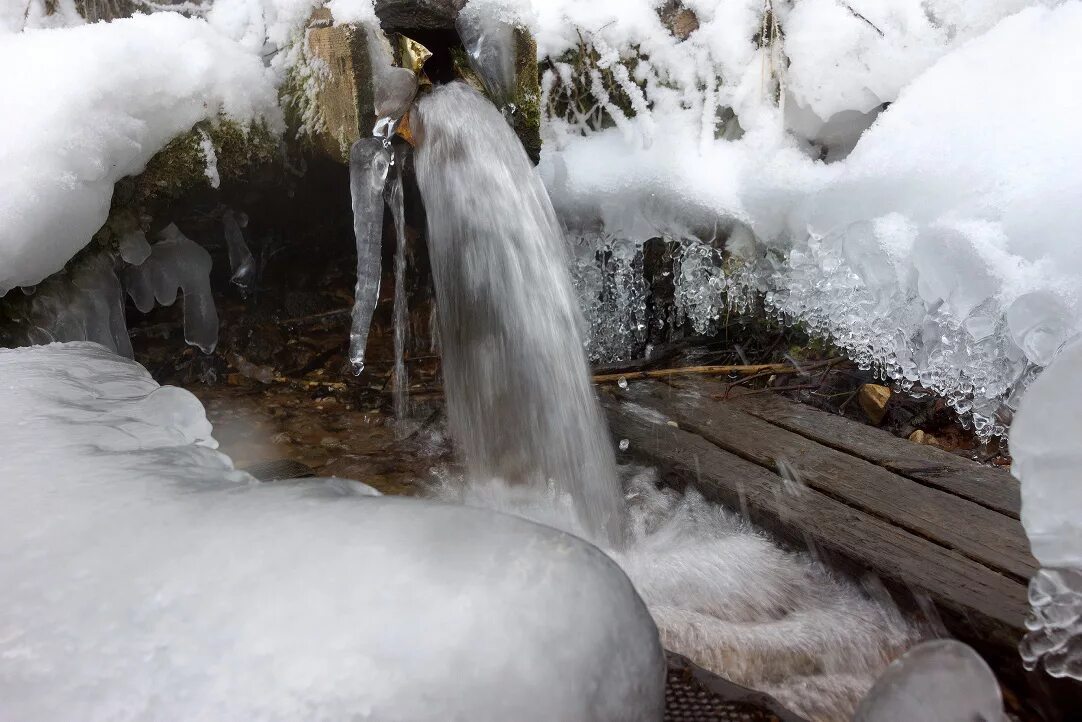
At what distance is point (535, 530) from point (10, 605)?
0.65 metres

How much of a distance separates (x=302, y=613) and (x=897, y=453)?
1.70m

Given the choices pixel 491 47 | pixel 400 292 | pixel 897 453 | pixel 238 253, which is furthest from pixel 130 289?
pixel 897 453

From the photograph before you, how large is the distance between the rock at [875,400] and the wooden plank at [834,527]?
2.07ft

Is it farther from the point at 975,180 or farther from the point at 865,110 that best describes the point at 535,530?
the point at 865,110

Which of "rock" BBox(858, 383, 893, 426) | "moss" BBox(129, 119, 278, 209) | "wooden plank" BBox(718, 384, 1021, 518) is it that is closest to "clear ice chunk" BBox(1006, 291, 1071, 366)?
"wooden plank" BBox(718, 384, 1021, 518)

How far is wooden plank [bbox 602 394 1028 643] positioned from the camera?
4.58 ft

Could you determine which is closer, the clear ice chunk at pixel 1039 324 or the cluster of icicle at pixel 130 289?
the clear ice chunk at pixel 1039 324

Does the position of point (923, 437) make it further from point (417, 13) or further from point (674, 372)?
point (417, 13)

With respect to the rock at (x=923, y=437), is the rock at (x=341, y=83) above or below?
above

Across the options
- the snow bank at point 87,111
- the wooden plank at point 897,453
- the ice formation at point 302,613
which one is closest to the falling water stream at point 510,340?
the wooden plank at point 897,453

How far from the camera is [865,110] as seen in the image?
2492 mm

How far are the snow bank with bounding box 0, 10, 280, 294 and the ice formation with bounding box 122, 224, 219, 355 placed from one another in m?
0.41

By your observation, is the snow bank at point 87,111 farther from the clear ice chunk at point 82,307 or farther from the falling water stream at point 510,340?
the falling water stream at point 510,340

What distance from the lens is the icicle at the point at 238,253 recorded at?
270 cm
